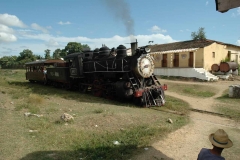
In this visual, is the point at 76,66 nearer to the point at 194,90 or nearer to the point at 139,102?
the point at 139,102

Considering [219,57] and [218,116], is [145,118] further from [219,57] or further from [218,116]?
[219,57]

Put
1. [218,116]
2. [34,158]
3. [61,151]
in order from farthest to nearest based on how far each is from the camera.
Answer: [218,116]
[61,151]
[34,158]

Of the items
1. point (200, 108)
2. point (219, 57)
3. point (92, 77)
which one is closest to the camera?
point (200, 108)

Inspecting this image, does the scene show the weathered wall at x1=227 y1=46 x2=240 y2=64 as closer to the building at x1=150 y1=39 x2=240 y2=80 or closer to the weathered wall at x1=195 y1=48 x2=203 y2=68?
the building at x1=150 y1=39 x2=240 y2=80

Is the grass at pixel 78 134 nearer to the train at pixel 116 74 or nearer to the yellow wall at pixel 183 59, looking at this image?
the train at pixel 116 74

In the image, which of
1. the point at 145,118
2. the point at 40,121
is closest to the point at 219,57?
the point at 145,118

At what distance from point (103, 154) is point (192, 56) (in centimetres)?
2003

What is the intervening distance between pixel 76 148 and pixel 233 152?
409cm

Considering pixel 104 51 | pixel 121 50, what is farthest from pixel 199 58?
pixel 121 50

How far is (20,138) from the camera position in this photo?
5.34 meters

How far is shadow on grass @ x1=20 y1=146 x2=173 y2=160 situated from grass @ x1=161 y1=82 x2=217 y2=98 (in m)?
10.2

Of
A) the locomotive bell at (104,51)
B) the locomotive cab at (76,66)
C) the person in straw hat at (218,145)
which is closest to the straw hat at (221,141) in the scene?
the person in straw hat at (218,145)

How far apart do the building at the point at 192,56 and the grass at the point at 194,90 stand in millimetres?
4500

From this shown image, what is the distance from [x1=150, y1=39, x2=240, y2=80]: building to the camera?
72.3 feet
